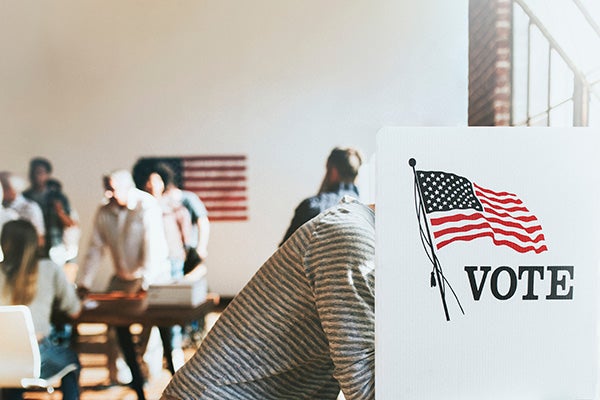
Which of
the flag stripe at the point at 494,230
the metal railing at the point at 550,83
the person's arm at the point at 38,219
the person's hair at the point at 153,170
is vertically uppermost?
the metal railing at the point at 550,83

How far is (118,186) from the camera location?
4133mm

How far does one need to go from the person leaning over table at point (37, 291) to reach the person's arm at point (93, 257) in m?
1.19

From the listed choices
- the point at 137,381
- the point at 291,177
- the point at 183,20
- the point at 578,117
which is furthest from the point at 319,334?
the point at 183,20

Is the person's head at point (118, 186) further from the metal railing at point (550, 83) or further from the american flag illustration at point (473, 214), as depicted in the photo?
the american flag illustration at point (473, 214)

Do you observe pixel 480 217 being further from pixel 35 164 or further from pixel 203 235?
pixel 35 164

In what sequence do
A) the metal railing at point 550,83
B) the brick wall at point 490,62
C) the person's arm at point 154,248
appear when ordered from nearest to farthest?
the metal railing at point 550,83, the brick wall at point 490,62, the person's arm at point 154,248

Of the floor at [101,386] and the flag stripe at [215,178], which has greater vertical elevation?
the flag stripe at [215,178]

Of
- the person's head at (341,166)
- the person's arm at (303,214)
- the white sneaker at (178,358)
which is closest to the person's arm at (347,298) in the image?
the person's arm at (303,214)

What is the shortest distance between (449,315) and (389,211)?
12cm

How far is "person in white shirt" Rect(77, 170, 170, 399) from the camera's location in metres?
3.87

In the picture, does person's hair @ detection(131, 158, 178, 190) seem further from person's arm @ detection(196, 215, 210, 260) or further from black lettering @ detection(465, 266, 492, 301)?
black lettering @ detection(465, 266, 492, 301)

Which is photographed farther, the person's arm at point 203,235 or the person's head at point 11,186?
the person's head at point 11,186

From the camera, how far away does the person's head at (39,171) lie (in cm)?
425

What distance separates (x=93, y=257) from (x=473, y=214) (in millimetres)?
3868
